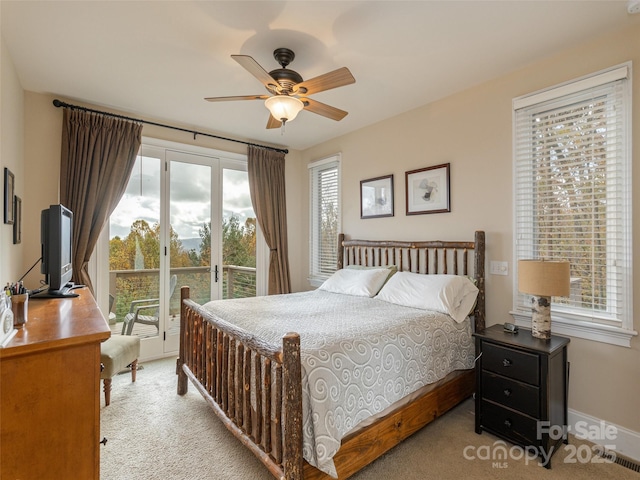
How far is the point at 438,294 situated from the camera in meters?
2.68

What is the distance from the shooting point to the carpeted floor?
1.93 m

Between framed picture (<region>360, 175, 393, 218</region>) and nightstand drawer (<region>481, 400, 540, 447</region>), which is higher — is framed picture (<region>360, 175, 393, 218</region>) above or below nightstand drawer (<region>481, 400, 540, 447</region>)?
above

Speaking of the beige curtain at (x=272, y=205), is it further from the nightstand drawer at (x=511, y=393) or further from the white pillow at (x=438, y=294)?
the nightstand drawer at (x=511, y=393)

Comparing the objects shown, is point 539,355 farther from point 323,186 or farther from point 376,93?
point 323,186

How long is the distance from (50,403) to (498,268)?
9.94 ft

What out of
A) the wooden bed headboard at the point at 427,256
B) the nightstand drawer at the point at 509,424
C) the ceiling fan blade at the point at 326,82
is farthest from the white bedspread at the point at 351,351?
the ceiling fan blade at the point at 326,82

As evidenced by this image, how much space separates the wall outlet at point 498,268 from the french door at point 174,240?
3.00 m

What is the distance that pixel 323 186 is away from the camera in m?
4.76

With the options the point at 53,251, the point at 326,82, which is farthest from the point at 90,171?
the point at 326,82

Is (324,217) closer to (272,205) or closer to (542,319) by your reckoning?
(272,205)

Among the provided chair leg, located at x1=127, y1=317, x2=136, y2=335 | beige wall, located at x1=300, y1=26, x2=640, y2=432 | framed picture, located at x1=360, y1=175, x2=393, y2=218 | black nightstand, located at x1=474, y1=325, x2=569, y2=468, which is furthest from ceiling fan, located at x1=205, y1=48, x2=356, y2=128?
chair leg, located at x1=127, y1=317, x2=136, y2=335

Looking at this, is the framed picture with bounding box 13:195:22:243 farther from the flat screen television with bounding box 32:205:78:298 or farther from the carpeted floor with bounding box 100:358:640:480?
the carpeted floor with bounding box 100:358:640:480

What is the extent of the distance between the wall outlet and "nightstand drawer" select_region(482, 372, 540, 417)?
0.89 metres

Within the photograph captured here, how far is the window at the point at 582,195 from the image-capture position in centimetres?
216
